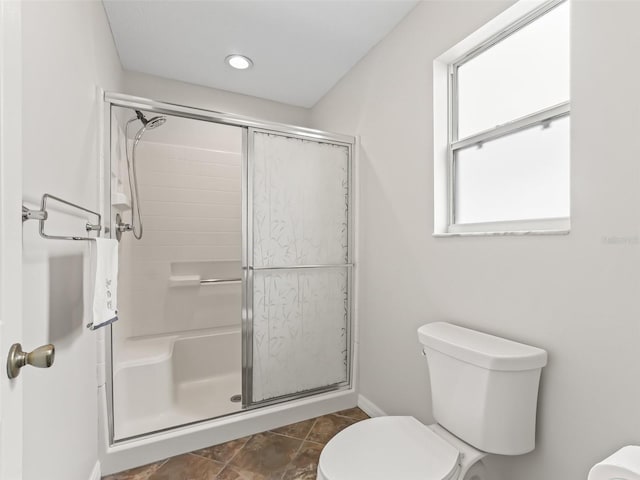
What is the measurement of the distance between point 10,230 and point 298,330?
165 centimetres

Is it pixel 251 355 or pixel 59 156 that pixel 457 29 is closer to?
pixel 59 156

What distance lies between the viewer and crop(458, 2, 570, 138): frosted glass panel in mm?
1193

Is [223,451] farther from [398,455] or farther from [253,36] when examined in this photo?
[253,36]

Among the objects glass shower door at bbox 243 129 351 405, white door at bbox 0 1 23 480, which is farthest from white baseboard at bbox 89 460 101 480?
white door at bbox 0 1 23 480

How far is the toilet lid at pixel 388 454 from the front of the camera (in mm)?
1034

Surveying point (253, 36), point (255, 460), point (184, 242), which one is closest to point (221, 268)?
point (184, 242)

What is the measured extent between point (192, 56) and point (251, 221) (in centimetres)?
125

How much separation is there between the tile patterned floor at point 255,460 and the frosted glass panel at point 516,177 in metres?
1.45

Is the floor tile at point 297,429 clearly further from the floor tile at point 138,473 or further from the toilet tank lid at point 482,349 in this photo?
the toilet tank lid at point 482,349

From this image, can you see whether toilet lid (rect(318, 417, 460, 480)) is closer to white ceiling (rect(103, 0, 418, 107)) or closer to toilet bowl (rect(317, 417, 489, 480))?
toilet bowl (rect(317, 417, 489, 480))

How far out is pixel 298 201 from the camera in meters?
2.02

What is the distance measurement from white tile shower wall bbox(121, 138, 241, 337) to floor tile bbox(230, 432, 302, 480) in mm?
1147

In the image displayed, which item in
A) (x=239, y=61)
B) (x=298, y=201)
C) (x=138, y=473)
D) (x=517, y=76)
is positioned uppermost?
(x=239, y=61)

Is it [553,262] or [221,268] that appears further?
[221,268]
